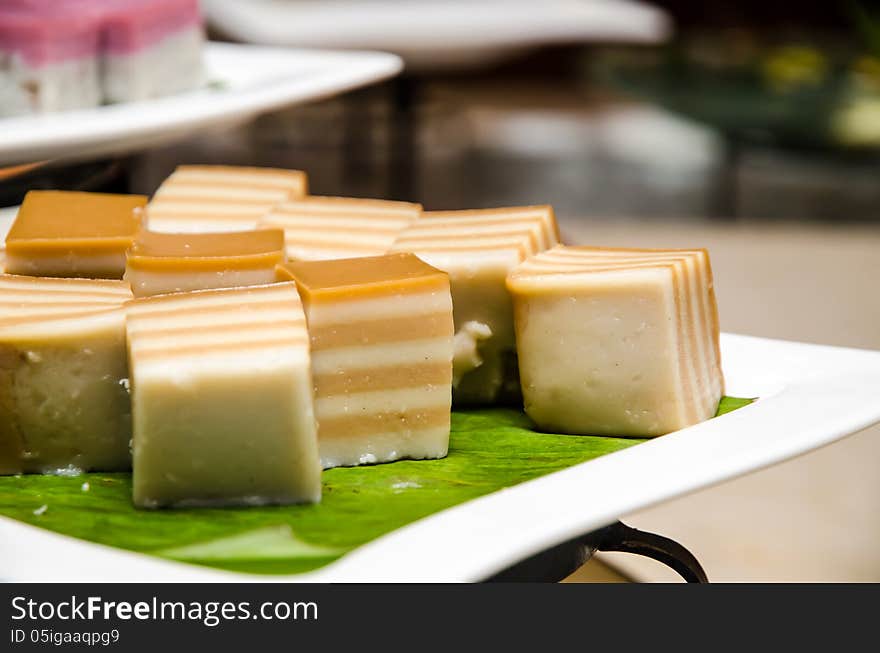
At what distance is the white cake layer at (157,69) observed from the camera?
53.2 inches

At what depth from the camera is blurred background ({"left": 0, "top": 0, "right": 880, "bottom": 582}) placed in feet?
Answer: 4.67

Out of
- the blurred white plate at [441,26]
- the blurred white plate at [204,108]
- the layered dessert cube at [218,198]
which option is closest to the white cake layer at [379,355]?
the layered dessert cube at [218,198]

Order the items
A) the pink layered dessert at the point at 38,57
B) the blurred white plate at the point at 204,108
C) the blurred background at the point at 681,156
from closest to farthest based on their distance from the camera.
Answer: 1. the blurred white plate at the point at 204,108
2. the pink layered dessert at the point at 38,57
3. the blurred background at the point at 681,156

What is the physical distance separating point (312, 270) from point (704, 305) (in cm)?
26

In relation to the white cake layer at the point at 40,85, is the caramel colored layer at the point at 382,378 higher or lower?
lower

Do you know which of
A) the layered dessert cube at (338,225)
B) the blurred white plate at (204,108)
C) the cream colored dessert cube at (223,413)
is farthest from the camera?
the blurred white plate at (204,108)

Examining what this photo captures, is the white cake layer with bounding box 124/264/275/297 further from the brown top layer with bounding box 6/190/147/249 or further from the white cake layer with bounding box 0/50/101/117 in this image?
the white cake layer with bounding box 0/50/101/117

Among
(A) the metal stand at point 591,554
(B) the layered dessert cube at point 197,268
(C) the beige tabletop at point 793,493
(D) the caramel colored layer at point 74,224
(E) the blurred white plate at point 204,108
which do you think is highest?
(E) the blurred white plate at point 204,108

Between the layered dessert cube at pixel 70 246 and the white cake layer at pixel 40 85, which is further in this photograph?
the white cake layer at pixel 40 85

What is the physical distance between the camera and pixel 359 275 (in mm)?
718

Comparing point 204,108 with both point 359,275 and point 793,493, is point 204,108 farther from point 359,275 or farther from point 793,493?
point 793,493

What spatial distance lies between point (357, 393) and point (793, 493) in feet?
3.03

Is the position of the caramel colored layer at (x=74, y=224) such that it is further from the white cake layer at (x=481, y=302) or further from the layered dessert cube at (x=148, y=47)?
the layered dessert cube at (x=148, y=47)

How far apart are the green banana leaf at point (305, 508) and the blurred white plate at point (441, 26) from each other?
2.46 metres
